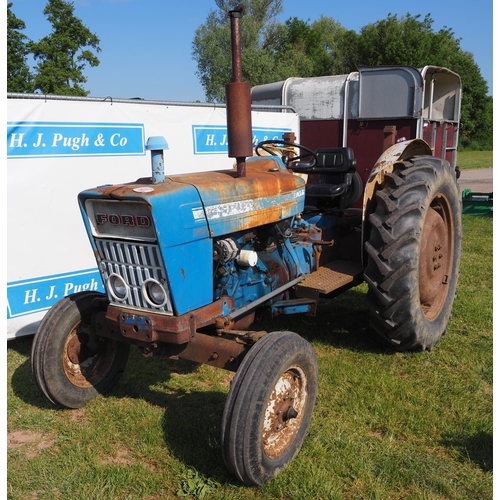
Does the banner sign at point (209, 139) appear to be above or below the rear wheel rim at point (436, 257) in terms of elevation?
above

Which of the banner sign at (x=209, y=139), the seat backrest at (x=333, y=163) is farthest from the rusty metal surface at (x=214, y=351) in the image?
the banner sign at (x=209, y=139)

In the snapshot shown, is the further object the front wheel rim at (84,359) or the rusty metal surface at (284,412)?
the front wheel rim at (84,359)

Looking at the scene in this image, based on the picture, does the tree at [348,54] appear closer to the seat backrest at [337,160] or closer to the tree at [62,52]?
the tree at [62,52]

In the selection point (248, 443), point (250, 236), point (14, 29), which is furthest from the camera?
point (14, 29)

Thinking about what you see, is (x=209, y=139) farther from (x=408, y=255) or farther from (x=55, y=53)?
(x=55, y=53)

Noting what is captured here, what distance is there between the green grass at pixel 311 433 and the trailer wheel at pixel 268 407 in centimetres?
14

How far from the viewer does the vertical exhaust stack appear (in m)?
2.90

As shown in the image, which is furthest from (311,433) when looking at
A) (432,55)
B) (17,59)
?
(432,55)

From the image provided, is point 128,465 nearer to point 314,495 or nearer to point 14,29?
point 314,495

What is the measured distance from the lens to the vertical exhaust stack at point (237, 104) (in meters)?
2.90

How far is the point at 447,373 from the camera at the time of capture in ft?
12.6

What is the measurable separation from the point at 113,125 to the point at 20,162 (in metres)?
1.06

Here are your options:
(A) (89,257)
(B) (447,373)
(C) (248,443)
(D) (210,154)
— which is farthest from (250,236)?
(D) (210,154)

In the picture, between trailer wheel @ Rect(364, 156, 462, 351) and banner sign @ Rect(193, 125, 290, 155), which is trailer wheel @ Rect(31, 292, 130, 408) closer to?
trailer wheel @ Rect(364, 156, 462, 351)
